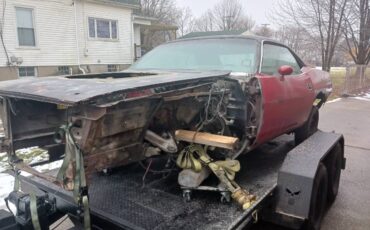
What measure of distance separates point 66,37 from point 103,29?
233cm

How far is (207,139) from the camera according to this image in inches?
107

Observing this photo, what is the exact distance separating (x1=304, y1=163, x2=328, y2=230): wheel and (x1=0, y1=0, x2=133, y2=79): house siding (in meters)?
13.9

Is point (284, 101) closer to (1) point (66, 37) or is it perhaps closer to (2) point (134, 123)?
(2) point (134, 123)

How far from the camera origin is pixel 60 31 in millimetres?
15859

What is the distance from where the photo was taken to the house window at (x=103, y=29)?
675 inches

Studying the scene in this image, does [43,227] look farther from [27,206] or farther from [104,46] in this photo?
[104,46]

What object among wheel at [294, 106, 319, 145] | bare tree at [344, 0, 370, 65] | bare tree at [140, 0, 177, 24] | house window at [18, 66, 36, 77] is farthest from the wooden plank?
bare tree at [140, 0, 177, 24]

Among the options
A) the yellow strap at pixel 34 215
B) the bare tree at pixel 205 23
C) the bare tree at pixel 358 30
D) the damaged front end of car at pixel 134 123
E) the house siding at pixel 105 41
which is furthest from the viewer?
the bare tree at pixel 205 23

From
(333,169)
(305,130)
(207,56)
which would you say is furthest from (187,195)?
(305,130)

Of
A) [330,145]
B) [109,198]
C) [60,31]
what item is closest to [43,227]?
[109,198]

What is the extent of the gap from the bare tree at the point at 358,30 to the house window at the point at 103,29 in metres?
12.3

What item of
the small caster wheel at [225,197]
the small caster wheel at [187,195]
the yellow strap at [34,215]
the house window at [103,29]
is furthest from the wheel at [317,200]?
the house window at [103,29]

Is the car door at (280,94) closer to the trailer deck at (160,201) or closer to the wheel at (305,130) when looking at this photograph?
the wheel at (305,130)

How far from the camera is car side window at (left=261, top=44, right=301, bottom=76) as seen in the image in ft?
12.0
